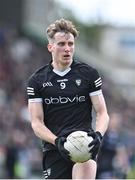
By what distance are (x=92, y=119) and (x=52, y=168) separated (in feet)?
2.21

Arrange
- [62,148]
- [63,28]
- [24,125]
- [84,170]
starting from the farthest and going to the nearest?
[24,125]
[63,28]
[84,170]
[62,148]

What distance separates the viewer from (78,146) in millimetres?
8352

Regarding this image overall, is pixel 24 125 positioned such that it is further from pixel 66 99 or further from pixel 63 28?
pixel 63 28

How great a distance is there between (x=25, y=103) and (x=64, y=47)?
17.8m

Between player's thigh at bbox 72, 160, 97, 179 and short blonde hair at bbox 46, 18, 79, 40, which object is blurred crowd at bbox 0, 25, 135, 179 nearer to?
player's thigh at bbox 72, 160, 97, 179

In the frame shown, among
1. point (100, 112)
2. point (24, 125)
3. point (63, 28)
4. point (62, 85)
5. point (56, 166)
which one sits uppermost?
point (63, 28)

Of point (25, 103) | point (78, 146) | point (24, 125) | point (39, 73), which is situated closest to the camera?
point (78, 146)

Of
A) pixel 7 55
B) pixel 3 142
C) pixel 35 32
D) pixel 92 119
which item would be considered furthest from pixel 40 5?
pixel 92 119

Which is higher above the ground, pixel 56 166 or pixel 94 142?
pixel 94 142

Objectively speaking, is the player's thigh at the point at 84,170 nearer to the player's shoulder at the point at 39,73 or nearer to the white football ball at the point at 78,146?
the white football ball at the point at 78,146

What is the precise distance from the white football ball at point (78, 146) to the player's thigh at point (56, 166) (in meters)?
0.49

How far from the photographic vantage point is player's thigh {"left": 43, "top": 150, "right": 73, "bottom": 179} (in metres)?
8.93

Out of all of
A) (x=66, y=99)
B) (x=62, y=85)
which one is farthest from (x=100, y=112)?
(x=62, y=85)

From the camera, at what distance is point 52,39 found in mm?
8961
